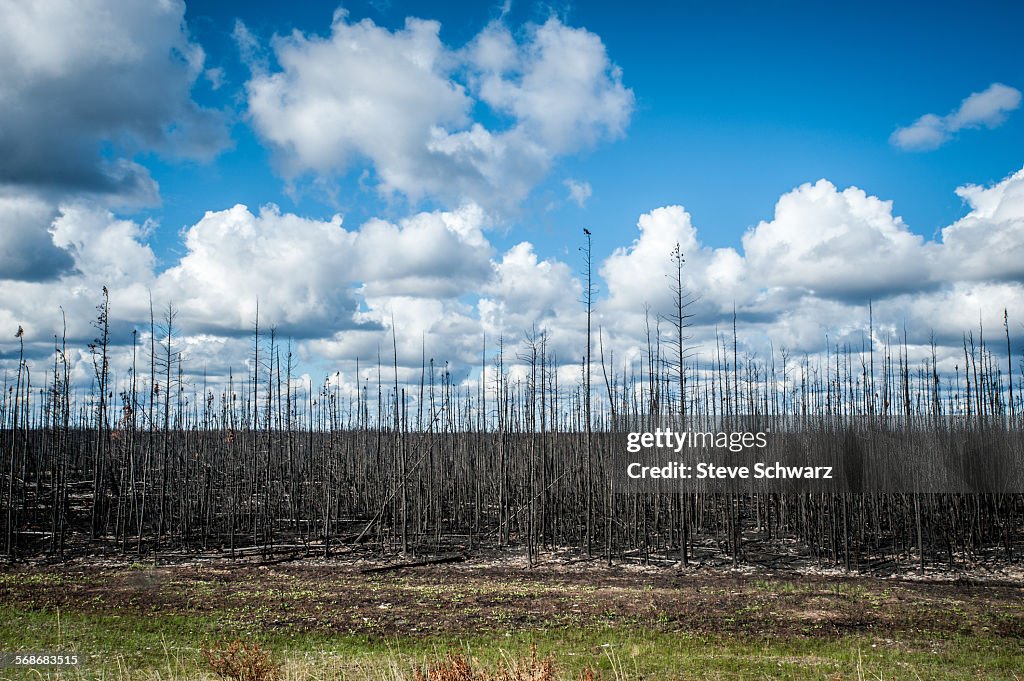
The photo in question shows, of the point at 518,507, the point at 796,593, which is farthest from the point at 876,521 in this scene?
the point at 518,507

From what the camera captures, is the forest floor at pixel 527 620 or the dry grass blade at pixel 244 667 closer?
the dry grass blade at pixel 244 667

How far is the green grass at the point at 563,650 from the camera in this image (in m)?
6.93

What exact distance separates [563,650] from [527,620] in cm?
133

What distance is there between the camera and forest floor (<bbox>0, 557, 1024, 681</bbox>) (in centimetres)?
718

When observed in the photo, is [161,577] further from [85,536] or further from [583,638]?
[583,638]

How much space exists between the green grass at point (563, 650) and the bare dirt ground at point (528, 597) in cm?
36

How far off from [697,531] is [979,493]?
18.3 ft

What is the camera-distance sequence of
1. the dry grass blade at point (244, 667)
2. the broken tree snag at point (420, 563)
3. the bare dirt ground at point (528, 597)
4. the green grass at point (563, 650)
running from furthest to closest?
1. the broken tree snag at point (420, 563)
2. the bare dirt ground at point (528, 597)
3. the green grass at point (563, 650)
4. the dry grass blade at point (244, 667)

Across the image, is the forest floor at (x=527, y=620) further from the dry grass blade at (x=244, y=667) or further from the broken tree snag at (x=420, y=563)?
the dry grass blade at (x=244, y=667)

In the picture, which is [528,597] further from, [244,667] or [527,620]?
[244,667]

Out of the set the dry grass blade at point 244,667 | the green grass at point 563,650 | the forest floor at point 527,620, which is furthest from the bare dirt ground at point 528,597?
the dry grass blade at point 244,667

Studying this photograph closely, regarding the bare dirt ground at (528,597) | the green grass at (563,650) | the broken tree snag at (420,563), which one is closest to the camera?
the green grass at (563,650)

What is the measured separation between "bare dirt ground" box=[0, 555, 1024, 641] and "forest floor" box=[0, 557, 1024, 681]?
0.13 feet

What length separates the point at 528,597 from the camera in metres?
10.5
